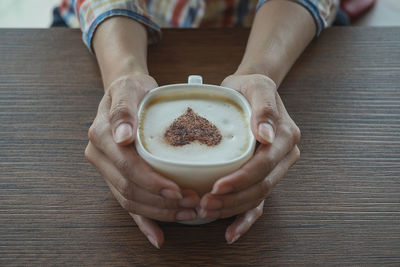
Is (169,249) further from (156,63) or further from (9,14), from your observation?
(9,14)

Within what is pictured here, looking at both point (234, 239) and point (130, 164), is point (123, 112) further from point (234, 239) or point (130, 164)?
point (234, 239)

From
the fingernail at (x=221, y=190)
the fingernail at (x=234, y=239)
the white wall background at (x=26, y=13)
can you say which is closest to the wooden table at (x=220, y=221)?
the fingernail at (x=234, y=239)

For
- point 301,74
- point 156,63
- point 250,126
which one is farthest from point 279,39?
point 250,126

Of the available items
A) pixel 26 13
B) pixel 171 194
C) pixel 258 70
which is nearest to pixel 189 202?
pixel 171 194

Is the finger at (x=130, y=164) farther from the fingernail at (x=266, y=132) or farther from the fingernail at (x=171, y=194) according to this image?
the fingernail at (x=266, y=132)

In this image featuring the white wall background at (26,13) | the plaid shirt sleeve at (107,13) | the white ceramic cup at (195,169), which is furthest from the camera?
the white wall background at (26,13)

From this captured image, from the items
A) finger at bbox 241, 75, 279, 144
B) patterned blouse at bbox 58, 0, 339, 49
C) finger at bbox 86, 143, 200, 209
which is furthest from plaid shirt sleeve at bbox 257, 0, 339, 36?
finger at bbox 86, 143, 200, 209

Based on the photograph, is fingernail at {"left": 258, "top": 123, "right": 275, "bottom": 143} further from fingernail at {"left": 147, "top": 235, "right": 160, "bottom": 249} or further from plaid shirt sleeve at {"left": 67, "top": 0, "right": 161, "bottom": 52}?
plaid shirt sleeve at {"left": 67, "top": 0, "right": 161, "bottom": 52}

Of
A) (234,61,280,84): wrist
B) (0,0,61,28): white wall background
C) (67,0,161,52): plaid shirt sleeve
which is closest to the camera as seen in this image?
(234,61,280,84): wrist
